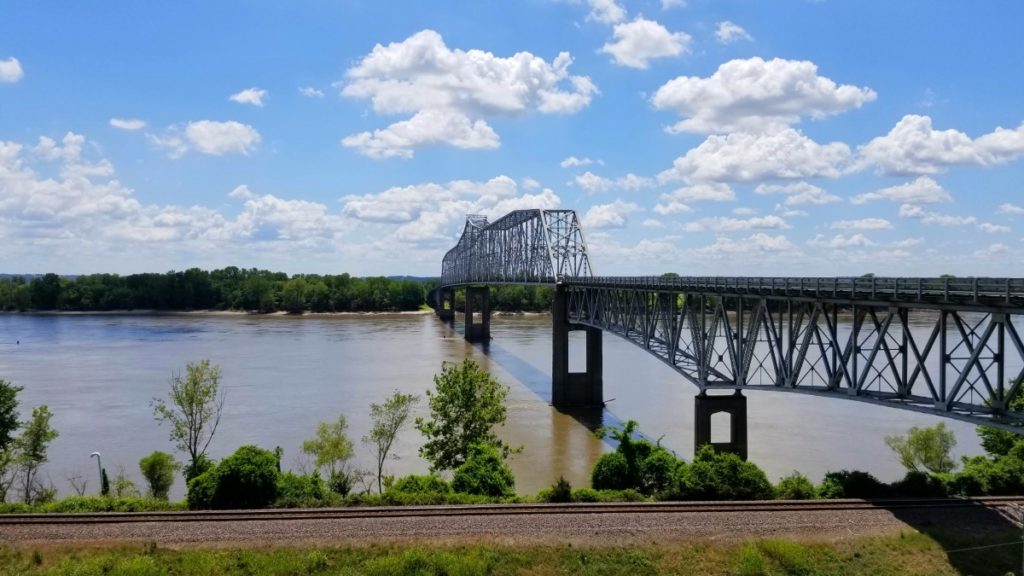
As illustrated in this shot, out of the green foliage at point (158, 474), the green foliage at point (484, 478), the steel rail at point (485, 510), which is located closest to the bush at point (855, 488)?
the steel rail at point (485, 510)

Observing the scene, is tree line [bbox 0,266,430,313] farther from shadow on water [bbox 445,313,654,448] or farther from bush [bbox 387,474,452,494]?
bush [bbox 387,474,452,494]

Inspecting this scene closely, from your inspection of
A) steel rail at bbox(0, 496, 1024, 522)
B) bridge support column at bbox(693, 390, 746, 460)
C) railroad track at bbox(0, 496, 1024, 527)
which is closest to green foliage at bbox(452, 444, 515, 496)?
steel rail at bbox(0, 496, 1024, 522)

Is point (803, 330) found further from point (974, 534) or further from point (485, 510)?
point (485, 510)

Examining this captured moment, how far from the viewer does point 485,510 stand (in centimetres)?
2450

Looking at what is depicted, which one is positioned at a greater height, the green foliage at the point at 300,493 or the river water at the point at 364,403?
the green foliage at the point at 300,493

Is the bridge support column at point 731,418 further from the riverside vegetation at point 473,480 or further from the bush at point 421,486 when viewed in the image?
the bush at point 421,486

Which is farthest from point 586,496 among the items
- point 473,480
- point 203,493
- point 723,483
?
point 203,493

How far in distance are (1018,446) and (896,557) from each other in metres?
11.4

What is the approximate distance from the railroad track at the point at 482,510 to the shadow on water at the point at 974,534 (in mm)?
441

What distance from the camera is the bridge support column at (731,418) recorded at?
3594cm

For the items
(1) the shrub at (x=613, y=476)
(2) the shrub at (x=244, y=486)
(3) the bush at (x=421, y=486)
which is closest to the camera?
(2) the shrub at (x=244, y=486)

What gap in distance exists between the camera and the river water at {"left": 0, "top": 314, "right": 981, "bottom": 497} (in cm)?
3991

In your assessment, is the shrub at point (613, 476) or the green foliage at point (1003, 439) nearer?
the shrub at point (613, 476)

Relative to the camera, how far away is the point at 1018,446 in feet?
94.6
